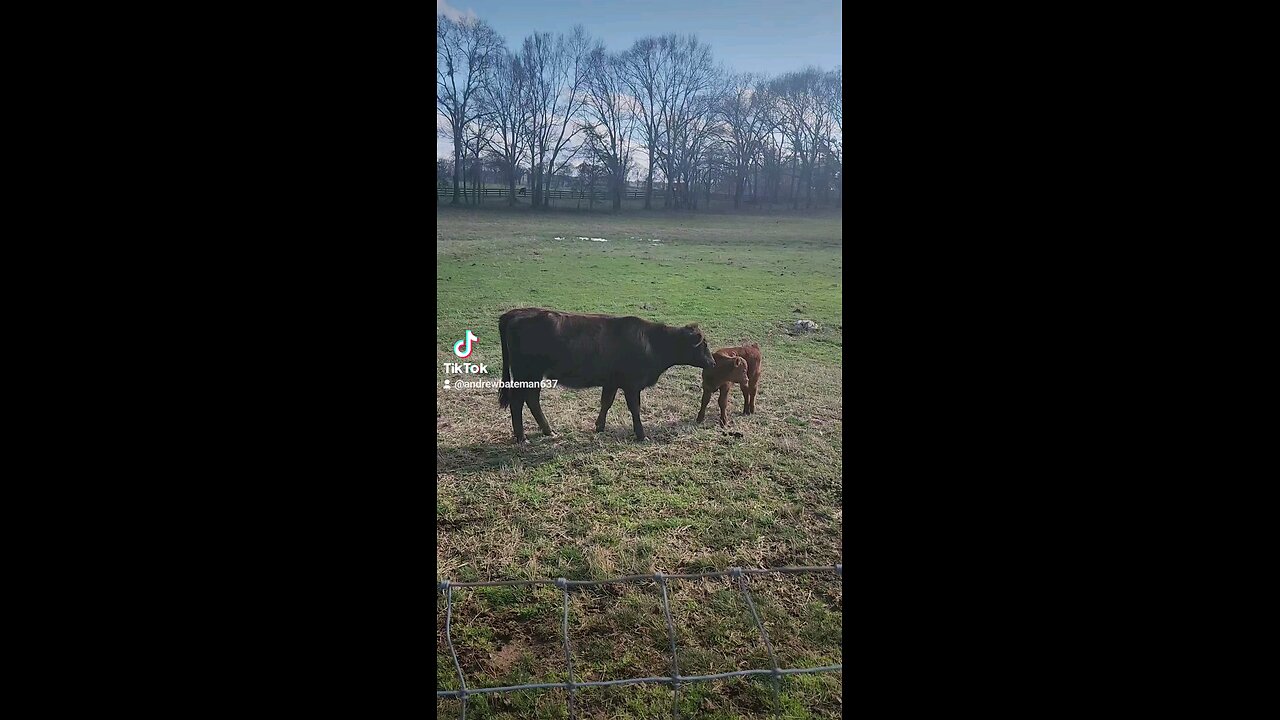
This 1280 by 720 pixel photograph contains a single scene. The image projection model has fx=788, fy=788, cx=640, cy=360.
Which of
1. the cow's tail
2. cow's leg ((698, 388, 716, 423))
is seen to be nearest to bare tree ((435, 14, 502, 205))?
the cow's tail

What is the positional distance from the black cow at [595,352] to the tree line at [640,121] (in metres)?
0.26

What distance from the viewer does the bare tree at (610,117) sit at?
4.90 ft

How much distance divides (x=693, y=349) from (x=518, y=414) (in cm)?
38

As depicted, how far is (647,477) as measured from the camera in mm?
1492

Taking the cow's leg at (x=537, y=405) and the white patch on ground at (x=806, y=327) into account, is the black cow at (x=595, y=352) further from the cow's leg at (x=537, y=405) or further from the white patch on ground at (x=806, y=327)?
the white patch on ground at (x=806, y=327)

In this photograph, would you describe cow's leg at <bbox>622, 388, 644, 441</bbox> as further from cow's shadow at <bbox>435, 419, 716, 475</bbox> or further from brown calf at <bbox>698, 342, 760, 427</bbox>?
brown calf at <bbox>698, 342, 760, 427</bbox>

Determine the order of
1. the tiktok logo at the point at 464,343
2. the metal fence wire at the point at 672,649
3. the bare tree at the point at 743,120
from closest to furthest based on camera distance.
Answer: the metal fence wire at the point at 672,649
the tiktok logo at the point at 464,343
the bare tree at the point at 743,120

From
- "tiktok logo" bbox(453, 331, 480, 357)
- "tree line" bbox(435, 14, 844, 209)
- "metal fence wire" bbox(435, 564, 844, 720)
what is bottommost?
"metal fence wire" bbox(435, 564, 844, 720)

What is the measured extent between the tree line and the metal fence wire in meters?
0.73

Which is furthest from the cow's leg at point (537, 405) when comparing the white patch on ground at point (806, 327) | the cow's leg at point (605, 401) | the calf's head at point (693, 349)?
the white patch on ground at point (806, 327)

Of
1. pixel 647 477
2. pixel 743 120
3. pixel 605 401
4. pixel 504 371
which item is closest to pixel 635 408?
pixel 605 401

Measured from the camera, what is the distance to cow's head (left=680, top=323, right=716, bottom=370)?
159 cm
